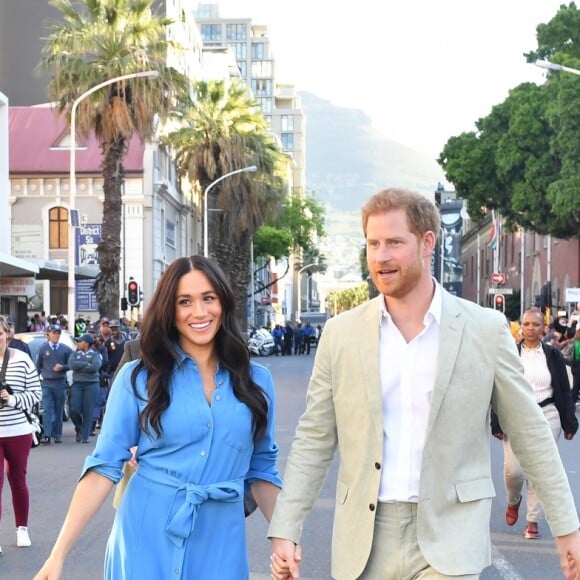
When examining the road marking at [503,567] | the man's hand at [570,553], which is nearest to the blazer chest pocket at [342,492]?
the man's hand at [570,553]

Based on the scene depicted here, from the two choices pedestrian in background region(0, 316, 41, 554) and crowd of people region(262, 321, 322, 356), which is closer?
pedestrian in background region(0, 316, 41, 554)

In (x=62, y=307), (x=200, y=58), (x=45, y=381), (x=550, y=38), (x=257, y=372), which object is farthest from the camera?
(x=200, y=58)

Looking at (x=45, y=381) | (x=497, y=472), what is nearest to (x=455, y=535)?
(x=497, y=472)

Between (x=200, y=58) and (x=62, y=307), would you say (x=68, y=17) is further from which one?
(x=200, y=58)

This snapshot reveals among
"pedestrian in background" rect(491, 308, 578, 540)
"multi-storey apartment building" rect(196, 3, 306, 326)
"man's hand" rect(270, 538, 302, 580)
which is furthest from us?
"multi-storey apartment building" rect(196, 3, 306, 326)

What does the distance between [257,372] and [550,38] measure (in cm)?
4191

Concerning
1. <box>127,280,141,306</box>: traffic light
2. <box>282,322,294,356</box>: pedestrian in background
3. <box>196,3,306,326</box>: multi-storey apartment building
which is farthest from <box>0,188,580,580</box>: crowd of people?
<box>196,3,306,326</box>: multi-storey apartment building

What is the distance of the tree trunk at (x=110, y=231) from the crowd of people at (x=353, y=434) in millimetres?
Result: 29895

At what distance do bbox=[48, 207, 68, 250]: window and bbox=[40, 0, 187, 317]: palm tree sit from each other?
1878 centimetres

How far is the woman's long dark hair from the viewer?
14.2 feet

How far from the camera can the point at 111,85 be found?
34344mm

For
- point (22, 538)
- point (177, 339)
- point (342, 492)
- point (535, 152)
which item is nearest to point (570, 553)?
point (342, 492)

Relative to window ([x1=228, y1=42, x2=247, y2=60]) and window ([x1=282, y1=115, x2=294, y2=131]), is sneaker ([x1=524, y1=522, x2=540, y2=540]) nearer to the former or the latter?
window ([x1=228, y1=42, x2=247, y2=60])

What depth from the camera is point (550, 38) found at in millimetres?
44062
